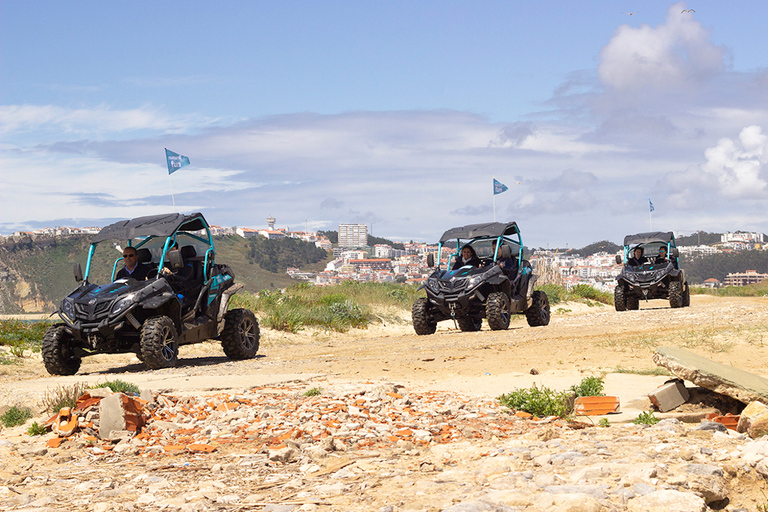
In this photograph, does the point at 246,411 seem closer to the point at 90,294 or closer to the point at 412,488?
the point at 412,488

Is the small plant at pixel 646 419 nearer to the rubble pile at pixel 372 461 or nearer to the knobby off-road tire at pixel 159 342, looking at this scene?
the rubble pile at pixel 372 461

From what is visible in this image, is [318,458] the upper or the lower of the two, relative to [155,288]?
lower

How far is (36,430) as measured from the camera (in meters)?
7.28

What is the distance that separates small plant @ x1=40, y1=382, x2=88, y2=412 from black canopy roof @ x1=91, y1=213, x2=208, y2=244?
14.7ft

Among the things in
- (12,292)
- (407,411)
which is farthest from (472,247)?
(12,292)

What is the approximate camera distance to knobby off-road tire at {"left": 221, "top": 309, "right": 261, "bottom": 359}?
44.2 ft

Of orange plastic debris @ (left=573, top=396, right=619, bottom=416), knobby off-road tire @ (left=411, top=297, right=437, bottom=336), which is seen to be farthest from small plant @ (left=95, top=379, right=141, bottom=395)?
knobby off-road tire @ (left=411, top=297, right=437, bottom=336)

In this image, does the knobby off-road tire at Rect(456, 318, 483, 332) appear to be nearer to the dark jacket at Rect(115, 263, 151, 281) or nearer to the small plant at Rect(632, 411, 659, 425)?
the dark jacket at Rect(115, 263, 151, 281)

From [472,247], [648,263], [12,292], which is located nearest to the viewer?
[472,247]

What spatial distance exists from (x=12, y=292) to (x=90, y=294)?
29633 mm

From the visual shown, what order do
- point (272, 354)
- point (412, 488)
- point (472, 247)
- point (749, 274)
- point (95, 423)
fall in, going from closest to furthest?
1. point (412, 488)
2. point (95, 423)
3. point (272, 354)
4. point (472, 247)
5. point (749, 274)

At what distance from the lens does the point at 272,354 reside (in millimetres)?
15062

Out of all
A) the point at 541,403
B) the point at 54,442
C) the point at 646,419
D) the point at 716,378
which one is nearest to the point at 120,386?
the point at 54,442

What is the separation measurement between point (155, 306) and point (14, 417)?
153 inches
